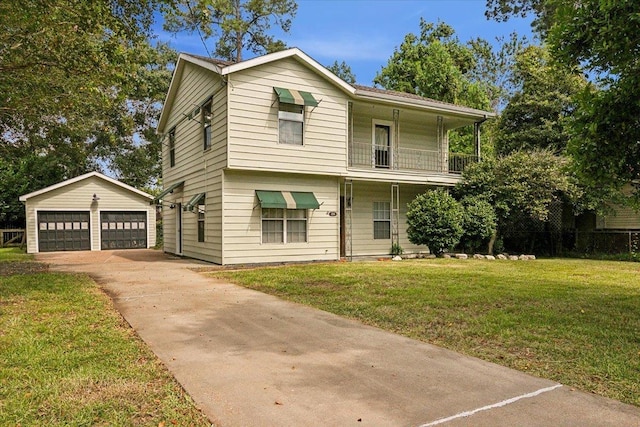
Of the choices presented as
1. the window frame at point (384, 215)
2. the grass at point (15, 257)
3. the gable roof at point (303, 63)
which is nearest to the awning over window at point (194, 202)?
the gable roof at point (303, 63)

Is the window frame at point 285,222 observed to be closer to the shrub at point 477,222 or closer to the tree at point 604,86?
the shrub at point 477,222

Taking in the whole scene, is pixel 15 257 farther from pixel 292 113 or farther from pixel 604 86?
pixel 604 86

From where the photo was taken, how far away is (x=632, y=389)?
350 centimetres

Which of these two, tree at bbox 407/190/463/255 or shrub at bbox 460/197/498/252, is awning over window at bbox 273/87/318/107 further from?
shrub at bbox 460/197/498/252

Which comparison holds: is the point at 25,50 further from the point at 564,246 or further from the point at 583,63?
the point at 564,246

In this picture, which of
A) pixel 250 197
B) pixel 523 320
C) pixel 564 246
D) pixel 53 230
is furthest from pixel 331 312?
pixel 53 230

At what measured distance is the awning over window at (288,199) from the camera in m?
12.8

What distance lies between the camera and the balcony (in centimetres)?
1590

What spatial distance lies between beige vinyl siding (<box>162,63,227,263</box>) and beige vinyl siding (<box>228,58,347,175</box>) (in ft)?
1.46

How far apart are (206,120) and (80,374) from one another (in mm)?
11185

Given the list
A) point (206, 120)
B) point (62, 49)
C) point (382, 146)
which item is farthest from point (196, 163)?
point (382, 146)

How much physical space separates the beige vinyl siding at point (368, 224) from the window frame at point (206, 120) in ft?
18.0

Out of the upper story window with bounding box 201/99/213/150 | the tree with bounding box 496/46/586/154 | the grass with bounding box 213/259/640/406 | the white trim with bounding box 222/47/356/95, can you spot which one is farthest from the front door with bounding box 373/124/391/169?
the tree with bounding box 496/46/586/154

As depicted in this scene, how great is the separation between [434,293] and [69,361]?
580cm
